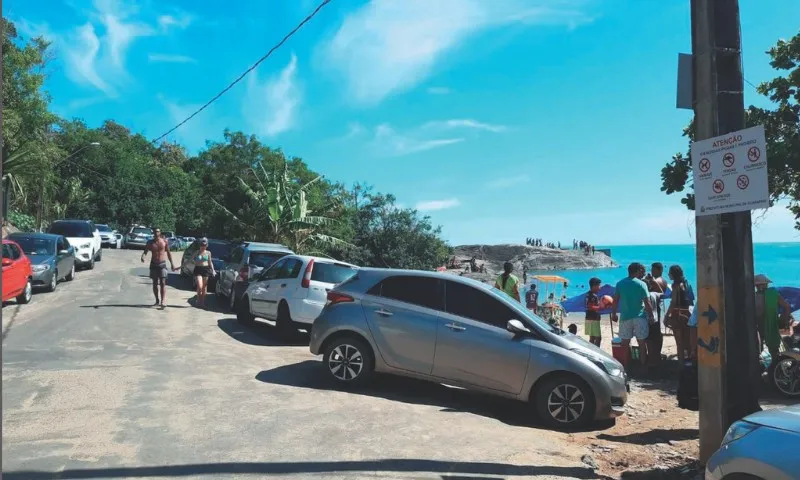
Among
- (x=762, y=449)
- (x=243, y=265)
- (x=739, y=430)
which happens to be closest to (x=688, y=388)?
(x=739, y=430)

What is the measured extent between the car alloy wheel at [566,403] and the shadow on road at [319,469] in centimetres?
161

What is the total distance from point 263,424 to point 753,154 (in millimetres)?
5038

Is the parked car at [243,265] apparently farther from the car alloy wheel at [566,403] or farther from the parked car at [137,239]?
the parked car at [137,239]

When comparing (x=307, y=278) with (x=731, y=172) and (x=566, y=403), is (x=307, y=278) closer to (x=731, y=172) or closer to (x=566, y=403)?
(x=566, y=403)

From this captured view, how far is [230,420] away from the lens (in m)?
5.91

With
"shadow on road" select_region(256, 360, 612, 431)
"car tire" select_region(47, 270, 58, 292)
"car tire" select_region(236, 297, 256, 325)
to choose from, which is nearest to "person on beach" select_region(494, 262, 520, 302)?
"shadow on road" select_region(256, 360, 612, 431)

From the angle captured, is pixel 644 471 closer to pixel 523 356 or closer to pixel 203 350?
pixel 523 356

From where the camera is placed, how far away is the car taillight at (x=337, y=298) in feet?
26.0

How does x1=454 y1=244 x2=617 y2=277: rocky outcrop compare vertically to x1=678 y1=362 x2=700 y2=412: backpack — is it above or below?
above

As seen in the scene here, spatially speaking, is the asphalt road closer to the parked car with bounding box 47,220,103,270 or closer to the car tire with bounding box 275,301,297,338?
the car tire with bounding box 275,301,297,338

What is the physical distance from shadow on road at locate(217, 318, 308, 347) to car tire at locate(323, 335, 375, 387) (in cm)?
342

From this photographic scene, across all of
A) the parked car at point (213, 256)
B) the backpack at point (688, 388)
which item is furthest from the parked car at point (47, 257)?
the backpack at point (688, 388)

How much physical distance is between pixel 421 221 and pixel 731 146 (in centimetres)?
3874

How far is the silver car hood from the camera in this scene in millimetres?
3525
